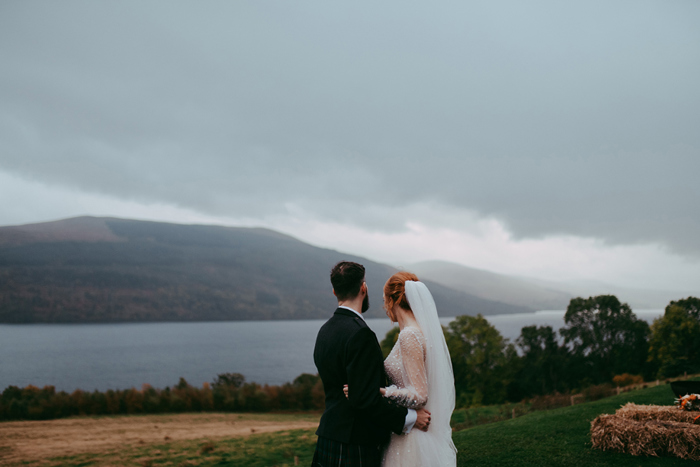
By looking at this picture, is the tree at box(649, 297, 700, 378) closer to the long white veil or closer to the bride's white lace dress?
the long white veil

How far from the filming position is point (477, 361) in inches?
2002

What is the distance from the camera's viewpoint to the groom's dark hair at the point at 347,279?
3625 millimetres

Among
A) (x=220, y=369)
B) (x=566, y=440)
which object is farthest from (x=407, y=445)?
(x=220, y=369)

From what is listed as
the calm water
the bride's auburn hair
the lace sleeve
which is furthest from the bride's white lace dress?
the calm water

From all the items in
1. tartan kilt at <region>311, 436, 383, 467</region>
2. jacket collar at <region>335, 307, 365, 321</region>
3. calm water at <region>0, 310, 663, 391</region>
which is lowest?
calm water at <region>0, 310, 663, 391</region>

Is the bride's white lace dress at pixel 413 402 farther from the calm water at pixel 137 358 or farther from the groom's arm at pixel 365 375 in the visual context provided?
the calm water at pixel 137 358

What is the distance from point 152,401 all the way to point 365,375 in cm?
5408

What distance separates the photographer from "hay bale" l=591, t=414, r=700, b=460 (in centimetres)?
768

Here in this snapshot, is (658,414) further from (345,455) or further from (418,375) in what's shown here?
(345,455)

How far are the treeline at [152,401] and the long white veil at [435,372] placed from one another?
172 ft

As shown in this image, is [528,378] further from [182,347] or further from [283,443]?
[182,347]

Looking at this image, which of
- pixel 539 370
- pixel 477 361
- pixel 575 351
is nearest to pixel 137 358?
pixel 477 361

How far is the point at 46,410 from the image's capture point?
45625 mm

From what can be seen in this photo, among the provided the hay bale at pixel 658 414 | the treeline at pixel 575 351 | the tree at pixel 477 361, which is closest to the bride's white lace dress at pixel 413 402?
the hay bale at pixel 658 414
